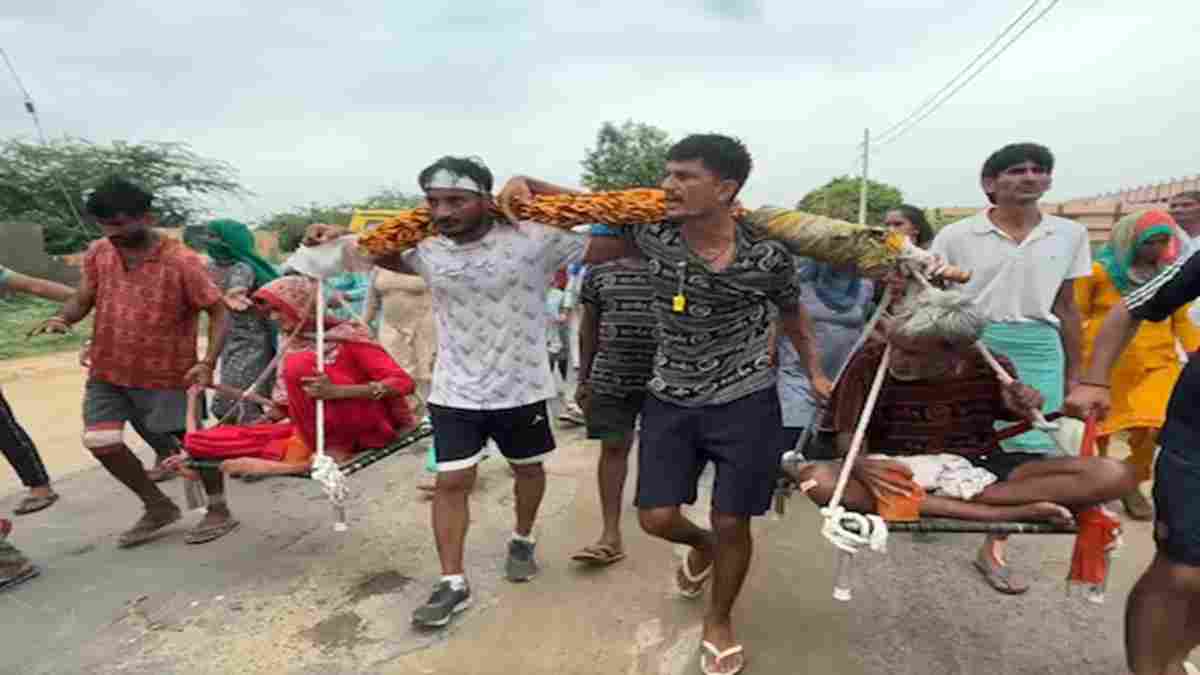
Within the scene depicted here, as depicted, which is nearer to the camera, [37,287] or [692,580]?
[692,580]

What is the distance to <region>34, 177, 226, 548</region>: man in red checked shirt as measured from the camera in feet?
11.7

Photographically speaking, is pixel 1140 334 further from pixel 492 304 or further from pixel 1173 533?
pixel 492 304

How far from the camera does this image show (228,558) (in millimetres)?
3584

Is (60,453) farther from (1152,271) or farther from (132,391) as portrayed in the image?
(1152,271)

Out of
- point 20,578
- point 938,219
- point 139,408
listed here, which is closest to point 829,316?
point 139,408

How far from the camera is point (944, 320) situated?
230cm

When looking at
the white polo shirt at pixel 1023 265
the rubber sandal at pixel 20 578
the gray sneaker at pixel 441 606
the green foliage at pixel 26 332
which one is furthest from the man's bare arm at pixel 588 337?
the green foliage at pixel 26 332

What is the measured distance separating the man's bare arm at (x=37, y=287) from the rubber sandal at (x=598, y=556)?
9.20 feet

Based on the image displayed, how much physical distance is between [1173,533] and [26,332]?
499 inches

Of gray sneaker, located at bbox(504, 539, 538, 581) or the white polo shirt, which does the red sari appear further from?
the white polo shirt

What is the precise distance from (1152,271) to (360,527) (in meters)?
4.33

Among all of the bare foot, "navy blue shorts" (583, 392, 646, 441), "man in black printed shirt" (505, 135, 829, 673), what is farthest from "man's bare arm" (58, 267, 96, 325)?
the bare foot

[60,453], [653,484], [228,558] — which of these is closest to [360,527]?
[228,558]

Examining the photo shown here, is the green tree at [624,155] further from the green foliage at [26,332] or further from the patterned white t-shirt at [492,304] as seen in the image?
the patterned white t-shirt at [492,304]
